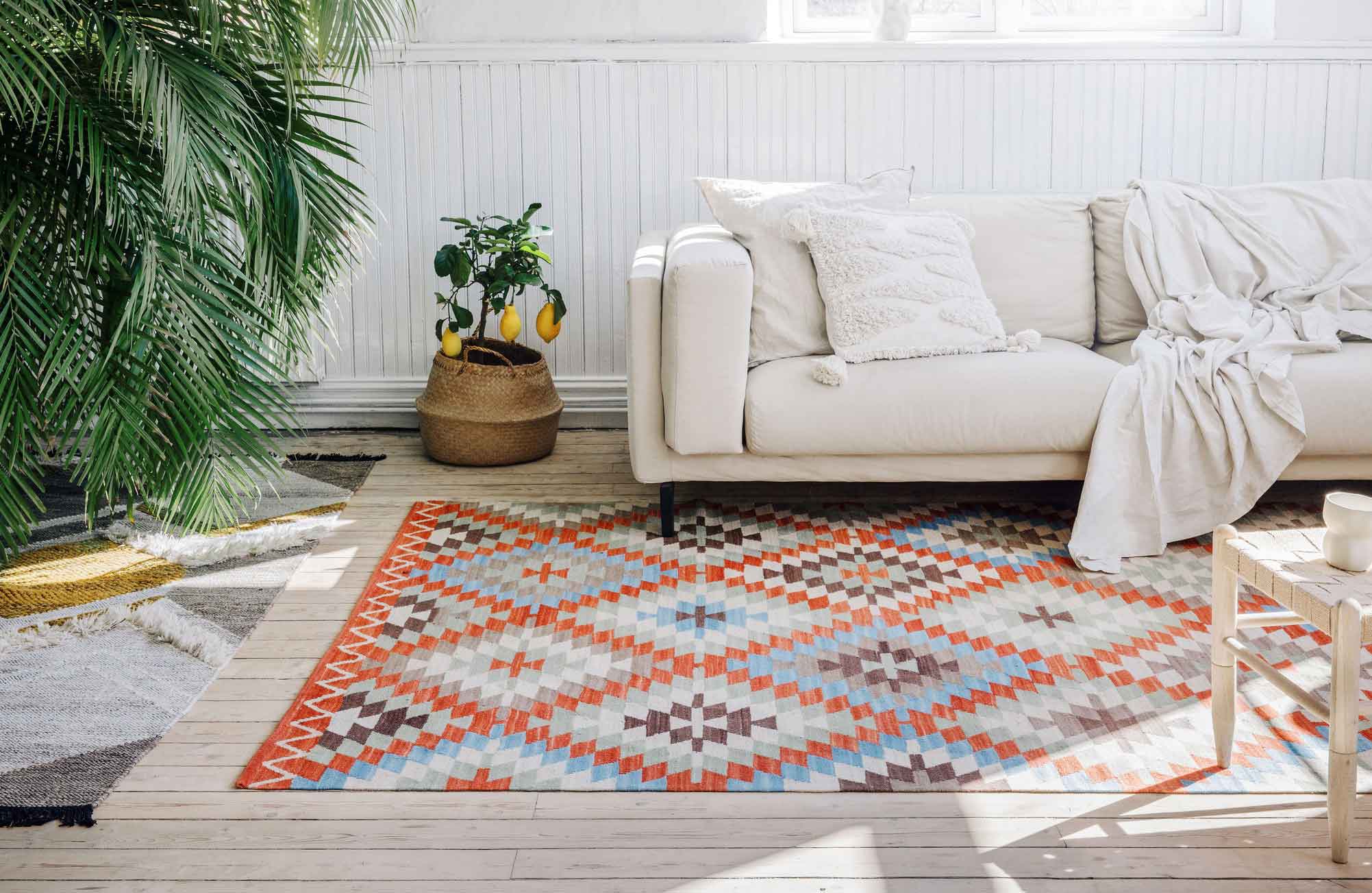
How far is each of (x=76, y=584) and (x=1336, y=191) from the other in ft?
10.5

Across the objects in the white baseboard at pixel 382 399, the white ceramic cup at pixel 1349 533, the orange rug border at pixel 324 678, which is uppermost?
the white ceramic cup at pixel 1349 533

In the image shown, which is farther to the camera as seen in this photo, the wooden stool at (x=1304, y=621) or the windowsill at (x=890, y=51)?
the windowsill at (x=890, y=51)

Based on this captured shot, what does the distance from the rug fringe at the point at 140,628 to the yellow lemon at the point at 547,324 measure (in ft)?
4.22

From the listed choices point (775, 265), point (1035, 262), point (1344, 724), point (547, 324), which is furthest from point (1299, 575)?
point (547, 324)

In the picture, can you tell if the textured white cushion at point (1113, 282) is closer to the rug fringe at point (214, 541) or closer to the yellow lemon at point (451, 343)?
the yellow lemon at point (451, 343)

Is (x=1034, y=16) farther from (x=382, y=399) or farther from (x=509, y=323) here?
(x=382, y=399)

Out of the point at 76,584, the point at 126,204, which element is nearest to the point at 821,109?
the point at 126,204

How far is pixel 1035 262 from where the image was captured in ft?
9.83

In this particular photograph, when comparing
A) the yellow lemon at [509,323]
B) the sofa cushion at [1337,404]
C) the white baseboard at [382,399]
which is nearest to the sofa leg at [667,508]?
the yellow lemon at [509,323]

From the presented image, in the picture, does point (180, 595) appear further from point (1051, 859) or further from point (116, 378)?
point (1051, 859)

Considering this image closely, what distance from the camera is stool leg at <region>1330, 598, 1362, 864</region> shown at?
1.35m

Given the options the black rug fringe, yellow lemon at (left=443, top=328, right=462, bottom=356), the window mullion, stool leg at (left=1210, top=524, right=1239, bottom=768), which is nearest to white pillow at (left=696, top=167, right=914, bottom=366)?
yellow lemon at (left=443, top=328, right=462, bottom=356)

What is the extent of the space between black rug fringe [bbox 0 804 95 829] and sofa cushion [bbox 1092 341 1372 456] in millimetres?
2418

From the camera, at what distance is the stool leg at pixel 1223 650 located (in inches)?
63.5
